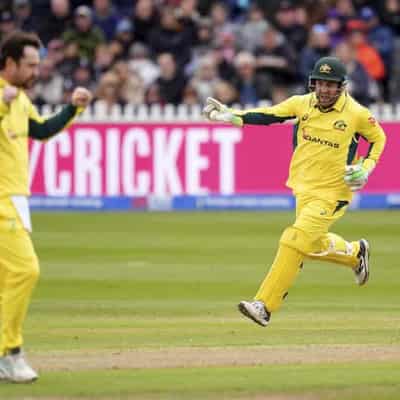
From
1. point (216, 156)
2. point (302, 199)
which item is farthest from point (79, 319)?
point (216, 156)

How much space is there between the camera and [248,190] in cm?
2388

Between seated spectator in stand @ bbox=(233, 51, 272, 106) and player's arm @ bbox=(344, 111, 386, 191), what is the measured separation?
1245 centimetres

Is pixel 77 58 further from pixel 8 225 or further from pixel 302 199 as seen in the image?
pixel 8 225

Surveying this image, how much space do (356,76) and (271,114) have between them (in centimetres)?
1297

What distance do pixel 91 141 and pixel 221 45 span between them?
135 inches

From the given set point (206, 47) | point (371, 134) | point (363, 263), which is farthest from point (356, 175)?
point (206, 47)

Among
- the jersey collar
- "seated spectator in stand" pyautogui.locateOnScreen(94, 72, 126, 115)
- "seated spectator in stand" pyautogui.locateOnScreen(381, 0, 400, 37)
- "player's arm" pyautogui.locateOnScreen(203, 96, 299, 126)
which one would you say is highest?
the jersey collar

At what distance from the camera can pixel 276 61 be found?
Result: 2567 centimetres

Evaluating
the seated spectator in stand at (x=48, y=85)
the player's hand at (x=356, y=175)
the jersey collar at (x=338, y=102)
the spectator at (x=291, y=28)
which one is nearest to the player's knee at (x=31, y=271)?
the player's hand at (x=356, y=175)

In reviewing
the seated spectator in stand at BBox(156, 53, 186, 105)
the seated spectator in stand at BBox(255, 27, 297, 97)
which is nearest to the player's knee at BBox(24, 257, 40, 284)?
the seated spectator in stand at BBox(156, 53, 186, 105)

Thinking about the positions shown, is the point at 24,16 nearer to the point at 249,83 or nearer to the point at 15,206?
the point at 249,83

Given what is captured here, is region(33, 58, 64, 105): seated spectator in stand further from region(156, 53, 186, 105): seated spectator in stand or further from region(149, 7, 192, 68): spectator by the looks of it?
region(149, 7, 192, 68): spectator

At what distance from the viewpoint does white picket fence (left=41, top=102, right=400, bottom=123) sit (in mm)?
24219

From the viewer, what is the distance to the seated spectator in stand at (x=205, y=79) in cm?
2528
